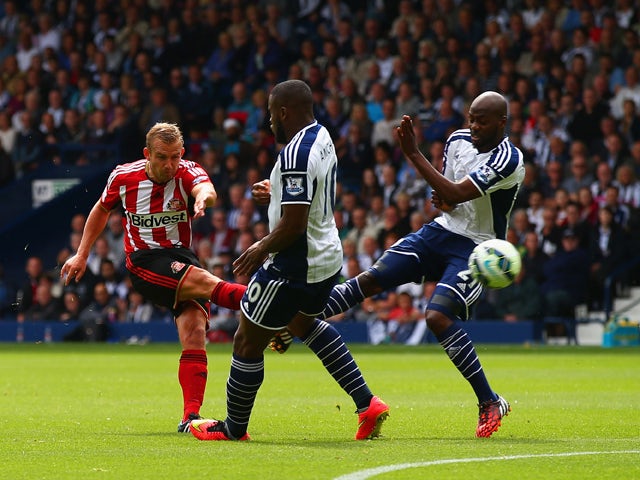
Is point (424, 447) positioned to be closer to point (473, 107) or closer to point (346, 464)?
point (346, 464)

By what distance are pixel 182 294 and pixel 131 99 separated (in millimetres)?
17808

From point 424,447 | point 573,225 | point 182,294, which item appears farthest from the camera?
point 573,225

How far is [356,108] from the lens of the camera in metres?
23.3

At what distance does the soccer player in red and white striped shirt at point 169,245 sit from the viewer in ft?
28.5

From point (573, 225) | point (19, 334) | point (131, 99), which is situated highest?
point (131, 99)

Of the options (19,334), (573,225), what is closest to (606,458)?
(573,225)

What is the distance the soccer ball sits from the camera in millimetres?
8188

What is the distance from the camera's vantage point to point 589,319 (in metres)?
20.3

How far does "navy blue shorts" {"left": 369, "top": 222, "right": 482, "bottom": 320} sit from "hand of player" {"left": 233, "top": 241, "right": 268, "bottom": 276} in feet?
5.79

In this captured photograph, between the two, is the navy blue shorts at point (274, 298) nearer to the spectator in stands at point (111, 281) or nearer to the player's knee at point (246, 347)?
the player's knee at point (246, 347)

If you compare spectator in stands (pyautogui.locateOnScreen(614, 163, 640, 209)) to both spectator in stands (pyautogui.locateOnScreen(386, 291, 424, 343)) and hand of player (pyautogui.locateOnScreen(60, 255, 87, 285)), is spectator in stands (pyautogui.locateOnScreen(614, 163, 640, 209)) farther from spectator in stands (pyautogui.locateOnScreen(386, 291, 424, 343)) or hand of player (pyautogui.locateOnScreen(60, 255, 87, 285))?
hand of player (pyautogui.locateOnScreen(60, 255, 87, 285))

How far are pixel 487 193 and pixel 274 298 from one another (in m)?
1.76

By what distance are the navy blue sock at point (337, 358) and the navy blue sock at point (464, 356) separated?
0.61m

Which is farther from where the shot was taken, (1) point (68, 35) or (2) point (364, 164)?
(1) point (68, 35)
